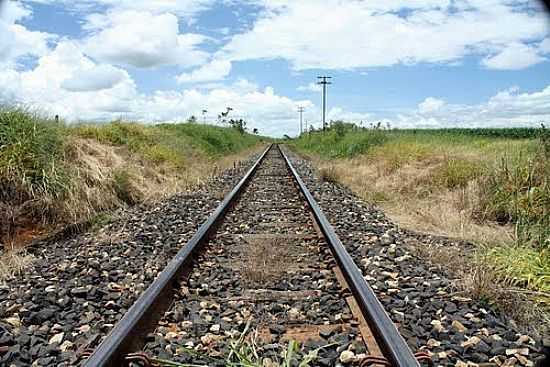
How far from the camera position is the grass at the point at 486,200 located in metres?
4.43

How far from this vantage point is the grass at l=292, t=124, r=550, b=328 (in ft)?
14.5

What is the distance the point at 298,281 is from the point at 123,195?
499cm

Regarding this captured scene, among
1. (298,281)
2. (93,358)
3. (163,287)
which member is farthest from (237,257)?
(93,358)

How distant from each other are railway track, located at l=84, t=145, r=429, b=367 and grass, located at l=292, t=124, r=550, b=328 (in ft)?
3.69

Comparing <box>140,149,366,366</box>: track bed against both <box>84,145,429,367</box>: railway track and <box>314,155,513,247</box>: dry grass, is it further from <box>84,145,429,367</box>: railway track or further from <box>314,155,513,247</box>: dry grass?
<box>314,155,513,247</box>: dry grass

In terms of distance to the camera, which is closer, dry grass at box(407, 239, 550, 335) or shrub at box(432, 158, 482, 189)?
dry grass at box(407, 239, 550, 335)

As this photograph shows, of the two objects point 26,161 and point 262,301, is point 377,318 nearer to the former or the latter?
point 262,301

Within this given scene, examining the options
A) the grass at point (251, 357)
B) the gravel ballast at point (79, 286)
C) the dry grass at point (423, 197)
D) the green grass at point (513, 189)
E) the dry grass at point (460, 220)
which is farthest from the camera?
the dry grass at point (423, 197)

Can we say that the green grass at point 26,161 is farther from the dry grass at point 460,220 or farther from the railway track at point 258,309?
the dry grass at point 460,220

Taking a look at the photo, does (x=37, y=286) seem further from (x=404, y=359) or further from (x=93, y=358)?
(x=404, y=359)

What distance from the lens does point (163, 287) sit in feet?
12.3

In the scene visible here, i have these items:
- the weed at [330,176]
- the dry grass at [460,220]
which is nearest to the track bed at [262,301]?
the dry grass at [460,220]

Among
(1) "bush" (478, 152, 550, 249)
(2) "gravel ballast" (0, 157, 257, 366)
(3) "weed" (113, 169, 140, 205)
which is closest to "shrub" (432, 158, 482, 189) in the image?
(1) "bush" (478, 152, 550, 249)

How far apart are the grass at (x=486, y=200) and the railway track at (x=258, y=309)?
44.3 inches
